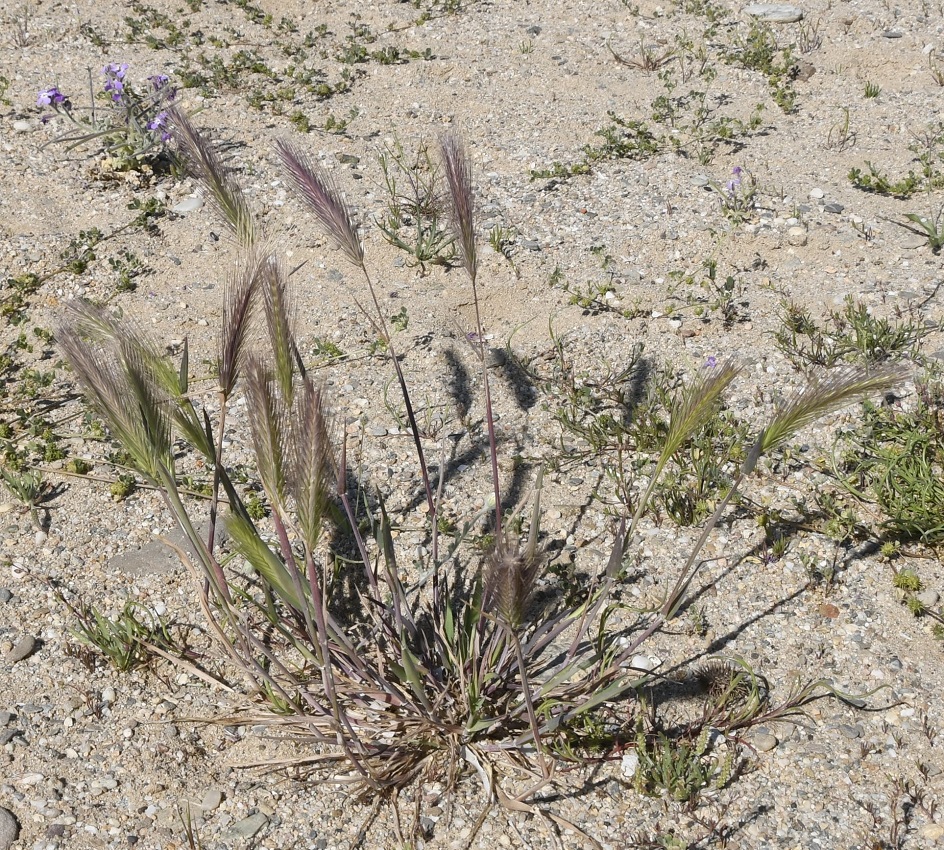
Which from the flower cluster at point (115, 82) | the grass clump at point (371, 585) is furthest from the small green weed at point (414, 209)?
the grass clump at point (371, 585)

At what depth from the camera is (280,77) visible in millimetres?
6391

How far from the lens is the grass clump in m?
2.14

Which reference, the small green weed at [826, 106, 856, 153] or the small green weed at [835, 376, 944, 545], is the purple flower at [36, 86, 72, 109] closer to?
the small green weed at [826, 106, 856, 153]

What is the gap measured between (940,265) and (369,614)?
3194mm

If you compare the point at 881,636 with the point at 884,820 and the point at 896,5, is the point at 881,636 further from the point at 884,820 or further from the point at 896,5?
the point at 896,5

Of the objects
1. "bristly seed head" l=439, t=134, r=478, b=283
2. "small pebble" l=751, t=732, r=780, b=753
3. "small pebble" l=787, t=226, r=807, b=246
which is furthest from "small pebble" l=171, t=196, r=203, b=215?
"small pebble" l=751, t=732, r=780, b=753

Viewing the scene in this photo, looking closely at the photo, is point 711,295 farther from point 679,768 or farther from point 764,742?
point 679,768

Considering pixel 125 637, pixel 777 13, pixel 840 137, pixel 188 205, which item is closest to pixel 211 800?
pixel 125 637

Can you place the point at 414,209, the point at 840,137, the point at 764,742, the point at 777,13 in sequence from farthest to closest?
the point at 777,13 → the point at 840,137 → the point at 414,209 → the point at 764,742

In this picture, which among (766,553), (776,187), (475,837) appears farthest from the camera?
(776,187)

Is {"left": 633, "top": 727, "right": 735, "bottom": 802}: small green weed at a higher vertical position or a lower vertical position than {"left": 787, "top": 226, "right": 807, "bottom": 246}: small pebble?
lower

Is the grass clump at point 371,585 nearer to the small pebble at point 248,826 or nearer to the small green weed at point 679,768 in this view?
the small green weed at point 679,768

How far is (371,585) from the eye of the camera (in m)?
2.79

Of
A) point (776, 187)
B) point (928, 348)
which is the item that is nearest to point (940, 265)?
point (928, 348)
